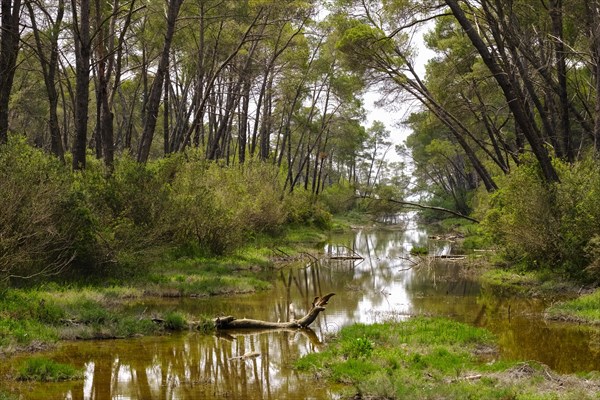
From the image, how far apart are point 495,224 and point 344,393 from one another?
12.9m

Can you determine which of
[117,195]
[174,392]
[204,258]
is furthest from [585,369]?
[204,258]

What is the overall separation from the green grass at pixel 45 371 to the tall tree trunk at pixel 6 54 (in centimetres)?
730

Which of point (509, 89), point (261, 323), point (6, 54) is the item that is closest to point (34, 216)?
point (261, 323)

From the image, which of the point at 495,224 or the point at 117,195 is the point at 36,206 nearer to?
the point at 117,195

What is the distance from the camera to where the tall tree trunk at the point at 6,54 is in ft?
44.9

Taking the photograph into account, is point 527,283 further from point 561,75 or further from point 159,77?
point 159,77

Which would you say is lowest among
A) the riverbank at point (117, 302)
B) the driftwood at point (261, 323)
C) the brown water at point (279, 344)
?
the brown water at point (279, 344)

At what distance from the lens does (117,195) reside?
14781mm

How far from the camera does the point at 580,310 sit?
40.0 ft

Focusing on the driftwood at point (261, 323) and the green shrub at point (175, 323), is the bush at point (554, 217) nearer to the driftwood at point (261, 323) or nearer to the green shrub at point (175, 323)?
the driftwood at point (261, 323)

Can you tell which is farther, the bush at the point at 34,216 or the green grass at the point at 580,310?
the green grass at the point at 580,310

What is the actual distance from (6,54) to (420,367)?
439 inches

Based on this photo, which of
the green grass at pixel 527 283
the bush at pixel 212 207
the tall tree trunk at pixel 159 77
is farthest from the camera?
the bush at pixel 212 207

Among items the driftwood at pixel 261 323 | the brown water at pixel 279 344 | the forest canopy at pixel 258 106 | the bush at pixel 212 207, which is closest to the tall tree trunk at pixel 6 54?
the forest canopy at pixel 258 106
